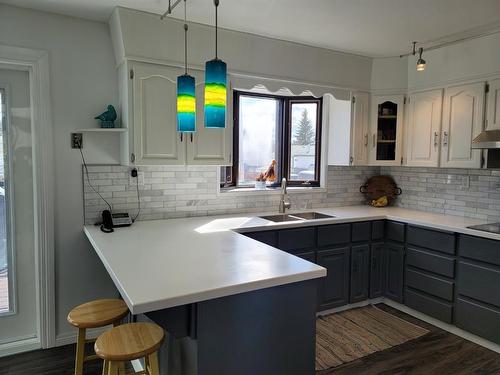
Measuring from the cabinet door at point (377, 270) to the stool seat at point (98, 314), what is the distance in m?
2.46

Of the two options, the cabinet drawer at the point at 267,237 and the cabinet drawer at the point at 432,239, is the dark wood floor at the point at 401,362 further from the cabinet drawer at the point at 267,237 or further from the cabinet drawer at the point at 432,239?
the cabinet drawer at the point at 267,237

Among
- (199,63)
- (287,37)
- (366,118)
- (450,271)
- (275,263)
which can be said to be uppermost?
(287,37)

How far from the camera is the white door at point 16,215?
282cm

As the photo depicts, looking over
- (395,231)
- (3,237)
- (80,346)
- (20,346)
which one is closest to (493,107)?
(395,231)

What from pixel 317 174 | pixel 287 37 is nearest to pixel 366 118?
pixel 317 174

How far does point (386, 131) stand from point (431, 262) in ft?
4.81

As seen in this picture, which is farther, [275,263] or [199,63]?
[199,63]

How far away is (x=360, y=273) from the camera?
3.65 m

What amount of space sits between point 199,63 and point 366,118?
1.93 meters

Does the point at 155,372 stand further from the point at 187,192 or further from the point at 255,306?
the point at 187,192

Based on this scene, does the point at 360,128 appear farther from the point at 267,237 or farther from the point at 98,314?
the point at 98,314

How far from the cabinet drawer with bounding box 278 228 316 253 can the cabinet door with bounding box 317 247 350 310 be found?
15 centimetres

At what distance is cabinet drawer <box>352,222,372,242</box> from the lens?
3555 mm

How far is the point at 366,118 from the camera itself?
159 inches
